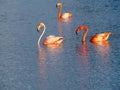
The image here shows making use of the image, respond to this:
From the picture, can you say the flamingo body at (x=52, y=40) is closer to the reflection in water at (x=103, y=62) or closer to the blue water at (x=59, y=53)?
the blue water at (x=59, y=53)

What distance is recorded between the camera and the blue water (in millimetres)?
11250

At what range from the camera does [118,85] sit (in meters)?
10.7

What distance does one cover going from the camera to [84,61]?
1291 cm

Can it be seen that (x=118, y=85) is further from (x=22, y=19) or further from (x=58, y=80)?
(x=22, y=19)

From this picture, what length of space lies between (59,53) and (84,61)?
1073mm

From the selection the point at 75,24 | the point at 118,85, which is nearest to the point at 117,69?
the point at 118,85

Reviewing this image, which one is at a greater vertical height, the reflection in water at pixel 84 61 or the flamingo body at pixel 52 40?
the flamingo body at pixel 52 40

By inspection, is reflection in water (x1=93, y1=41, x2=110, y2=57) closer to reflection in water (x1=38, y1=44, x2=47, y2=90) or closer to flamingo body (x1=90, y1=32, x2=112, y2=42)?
flamingo body (x1=90, y1=32, x2=112, y2=42)

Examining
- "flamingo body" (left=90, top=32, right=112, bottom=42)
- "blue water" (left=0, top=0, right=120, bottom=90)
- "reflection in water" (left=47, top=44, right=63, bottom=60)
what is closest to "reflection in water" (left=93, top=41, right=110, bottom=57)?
"blue water" (left=0, top=0, right=120, bottom=90)

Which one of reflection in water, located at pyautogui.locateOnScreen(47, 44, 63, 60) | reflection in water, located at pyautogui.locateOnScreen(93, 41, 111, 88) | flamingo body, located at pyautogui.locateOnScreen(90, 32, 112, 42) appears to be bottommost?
reflection in water, located at pyautogui.locateOnScreen(93, 41, 111, 88)

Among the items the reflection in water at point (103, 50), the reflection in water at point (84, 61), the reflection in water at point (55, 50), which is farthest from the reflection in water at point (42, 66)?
the reflection in water at point (103, 50)

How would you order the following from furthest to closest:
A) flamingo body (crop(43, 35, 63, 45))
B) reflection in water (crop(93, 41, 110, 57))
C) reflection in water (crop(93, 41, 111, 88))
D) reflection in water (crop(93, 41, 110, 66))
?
flamingo body (crop(43, 35, 63, 45)), reflection in water (crop(93, 41, 110, 57)), reflection in water (crop(93, 41, 110, 66)), reflection in water (crop(93, 41, 111, 88))

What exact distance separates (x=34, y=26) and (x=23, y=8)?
4139 mm

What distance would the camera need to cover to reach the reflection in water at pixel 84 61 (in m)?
11.3
